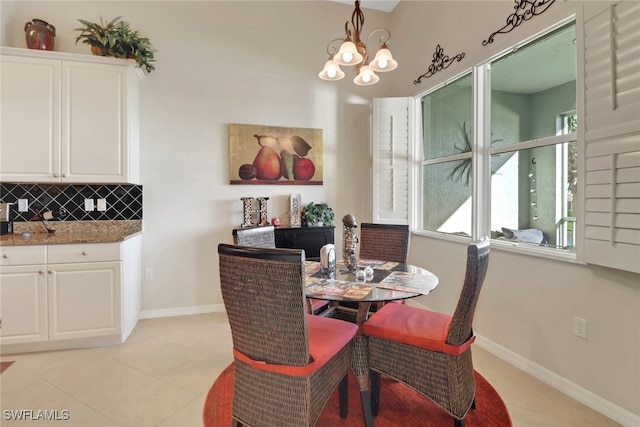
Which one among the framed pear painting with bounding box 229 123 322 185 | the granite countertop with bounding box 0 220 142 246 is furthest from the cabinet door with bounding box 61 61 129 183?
the framed pear painting with bounding box 229 123 322 185

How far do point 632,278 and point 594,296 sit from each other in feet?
0.76

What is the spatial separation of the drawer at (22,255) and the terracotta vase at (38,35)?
181cm

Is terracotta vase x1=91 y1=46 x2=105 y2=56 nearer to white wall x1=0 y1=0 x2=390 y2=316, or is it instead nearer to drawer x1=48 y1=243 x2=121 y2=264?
white wall x1=0 y1=0 x2=390 y2=316

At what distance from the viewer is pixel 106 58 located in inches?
Answer: 110

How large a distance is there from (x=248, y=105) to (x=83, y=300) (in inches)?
97.1

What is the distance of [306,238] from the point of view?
351 cm

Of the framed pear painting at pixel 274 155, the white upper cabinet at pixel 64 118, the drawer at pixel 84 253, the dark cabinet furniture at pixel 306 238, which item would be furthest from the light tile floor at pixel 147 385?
the framed pear painting at pixel 274 155

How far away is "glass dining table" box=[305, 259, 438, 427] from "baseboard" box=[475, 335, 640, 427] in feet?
3.57

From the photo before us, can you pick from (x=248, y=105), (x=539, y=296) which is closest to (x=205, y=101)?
(x=248, y=105)

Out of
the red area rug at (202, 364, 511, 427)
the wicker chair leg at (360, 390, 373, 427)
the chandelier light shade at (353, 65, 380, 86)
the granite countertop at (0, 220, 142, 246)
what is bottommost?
the red area rug at (202, 364, 511, 427)

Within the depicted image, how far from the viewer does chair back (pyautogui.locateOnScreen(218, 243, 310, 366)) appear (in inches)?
49.3

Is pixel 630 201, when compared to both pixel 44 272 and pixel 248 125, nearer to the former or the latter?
pixel 248 125

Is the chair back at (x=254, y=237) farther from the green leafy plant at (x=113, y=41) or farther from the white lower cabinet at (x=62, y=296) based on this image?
the green leafy plant at (x=113, y=41)

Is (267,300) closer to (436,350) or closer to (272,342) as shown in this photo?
(272,342)
